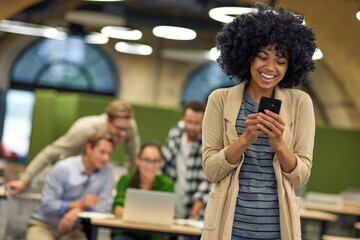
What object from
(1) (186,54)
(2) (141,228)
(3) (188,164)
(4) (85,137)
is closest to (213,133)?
(2) (141,228)

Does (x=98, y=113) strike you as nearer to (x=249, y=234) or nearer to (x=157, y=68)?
(x=157, y=68)

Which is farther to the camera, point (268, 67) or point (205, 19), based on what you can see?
point (205, 19)

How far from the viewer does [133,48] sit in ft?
52.3

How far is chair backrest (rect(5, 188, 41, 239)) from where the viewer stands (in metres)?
4.72

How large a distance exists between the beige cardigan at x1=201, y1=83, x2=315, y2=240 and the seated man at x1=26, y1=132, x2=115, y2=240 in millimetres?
2681

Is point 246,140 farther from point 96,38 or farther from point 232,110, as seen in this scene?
point 96,38

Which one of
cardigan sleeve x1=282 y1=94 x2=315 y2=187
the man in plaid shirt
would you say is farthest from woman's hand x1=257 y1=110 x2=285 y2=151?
the man in plaid shirt

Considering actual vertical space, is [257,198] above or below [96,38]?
below

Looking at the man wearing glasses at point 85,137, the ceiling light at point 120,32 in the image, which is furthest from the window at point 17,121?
the man wearing glasses at point 85,137

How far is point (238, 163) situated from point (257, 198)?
0.13m

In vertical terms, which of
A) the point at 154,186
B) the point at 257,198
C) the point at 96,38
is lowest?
the point at 154,186

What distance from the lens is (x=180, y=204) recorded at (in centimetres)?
523

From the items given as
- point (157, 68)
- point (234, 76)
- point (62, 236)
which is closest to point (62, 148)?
point (62, 236)

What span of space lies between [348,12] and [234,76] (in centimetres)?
232
